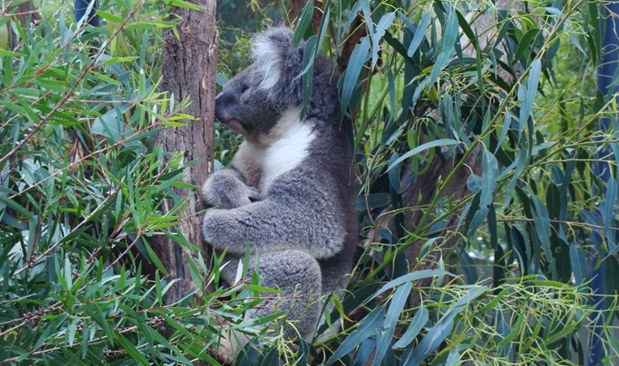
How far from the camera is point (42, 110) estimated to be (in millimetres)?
1831

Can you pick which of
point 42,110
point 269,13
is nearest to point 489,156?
point 42,110

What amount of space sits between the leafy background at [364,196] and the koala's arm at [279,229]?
13 centimetres

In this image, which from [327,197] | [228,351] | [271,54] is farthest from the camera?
[271,54]

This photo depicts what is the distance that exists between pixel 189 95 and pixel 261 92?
61cm

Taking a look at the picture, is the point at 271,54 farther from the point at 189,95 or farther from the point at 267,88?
the point at 189,95

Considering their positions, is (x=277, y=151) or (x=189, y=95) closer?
(x=189, y=95)

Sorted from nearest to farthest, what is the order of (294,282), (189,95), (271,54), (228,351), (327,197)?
(189,95)
(228,351)
(294,282)
(327,197)
(271,54)

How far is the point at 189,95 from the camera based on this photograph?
8.13 ft

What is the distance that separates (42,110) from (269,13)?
9.98ft

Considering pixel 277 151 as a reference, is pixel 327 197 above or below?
below

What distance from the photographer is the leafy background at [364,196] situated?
1.93 m

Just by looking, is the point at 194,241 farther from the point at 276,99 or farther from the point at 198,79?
the point at 276,99

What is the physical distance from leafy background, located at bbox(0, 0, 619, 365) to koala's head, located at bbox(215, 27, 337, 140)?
13 cm

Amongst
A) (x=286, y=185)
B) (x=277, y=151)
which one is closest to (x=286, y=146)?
(x=277, y=151)
